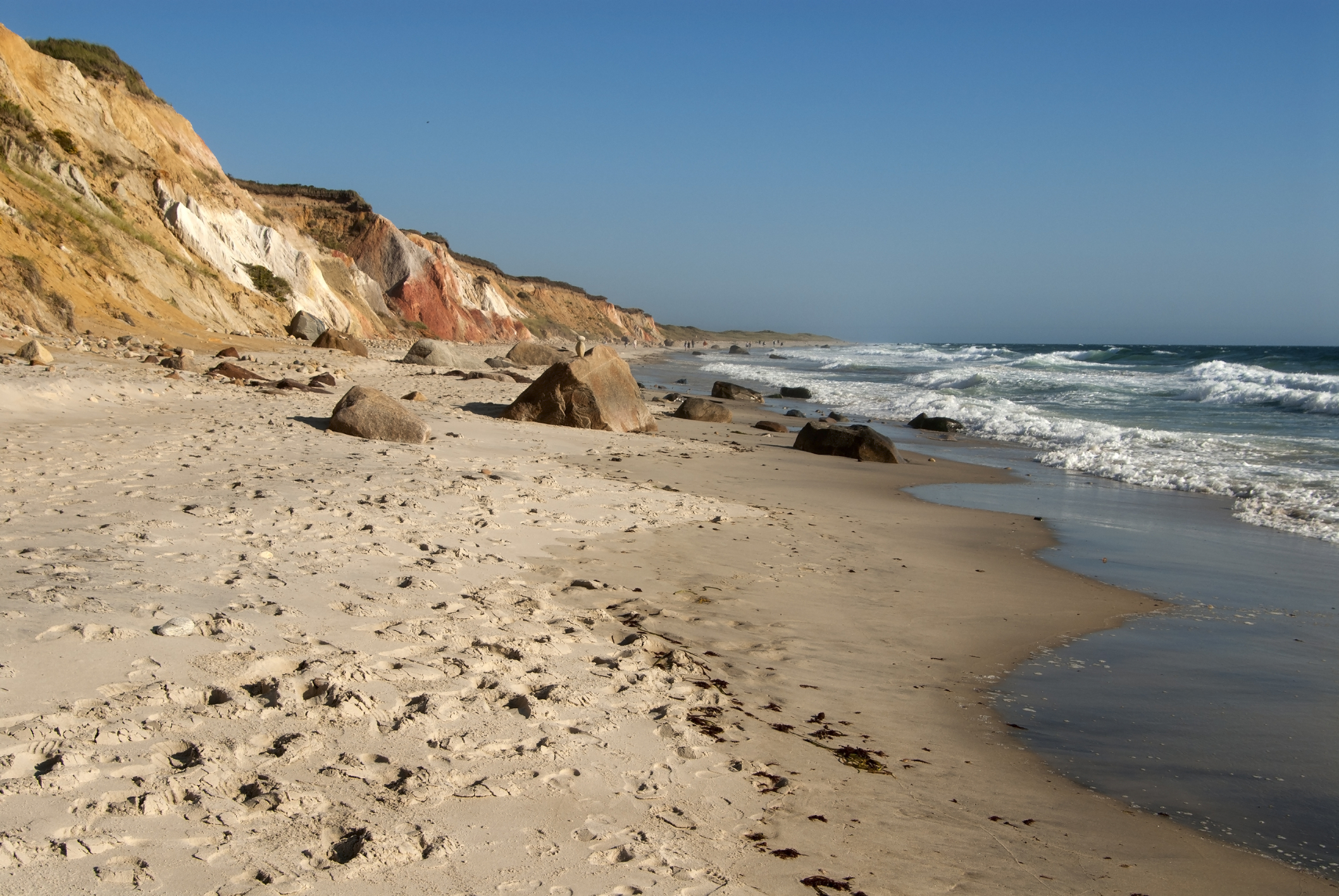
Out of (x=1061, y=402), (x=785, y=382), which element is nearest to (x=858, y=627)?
(x=1061, y=402)

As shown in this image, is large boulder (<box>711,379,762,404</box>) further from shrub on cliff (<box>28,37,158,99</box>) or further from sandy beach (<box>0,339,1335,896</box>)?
shrub on cliff (<box>28,37,158,99</box>)

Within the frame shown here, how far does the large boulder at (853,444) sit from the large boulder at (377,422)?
5.88 m

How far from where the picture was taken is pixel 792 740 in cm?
358

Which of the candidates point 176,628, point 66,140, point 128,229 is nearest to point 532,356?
point 128,229

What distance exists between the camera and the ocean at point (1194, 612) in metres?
3.46

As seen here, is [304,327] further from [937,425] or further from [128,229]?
[937,425]

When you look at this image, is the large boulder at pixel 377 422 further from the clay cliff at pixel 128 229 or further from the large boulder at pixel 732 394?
the large boulder at pixel 732 394

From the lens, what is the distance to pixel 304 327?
24.3m

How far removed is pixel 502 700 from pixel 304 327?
2321 centimetres

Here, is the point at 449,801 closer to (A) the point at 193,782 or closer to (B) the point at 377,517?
(A) the point at 193,782

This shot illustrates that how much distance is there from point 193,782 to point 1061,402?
24.1 metres

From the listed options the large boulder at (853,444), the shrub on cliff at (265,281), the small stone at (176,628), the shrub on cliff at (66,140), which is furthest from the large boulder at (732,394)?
the small stone at (176,628)

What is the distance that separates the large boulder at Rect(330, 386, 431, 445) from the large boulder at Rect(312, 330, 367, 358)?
12.5 meters

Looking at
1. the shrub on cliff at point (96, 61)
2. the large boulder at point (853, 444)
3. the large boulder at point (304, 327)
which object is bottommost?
the large boulder at point (853, 444)
